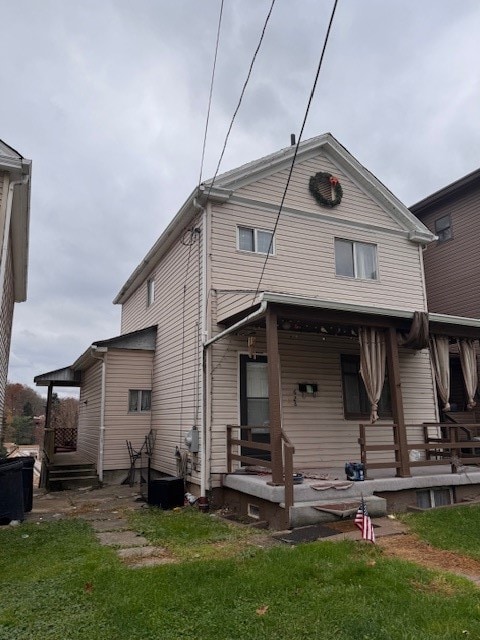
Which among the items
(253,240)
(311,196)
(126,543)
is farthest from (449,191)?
(126,543)

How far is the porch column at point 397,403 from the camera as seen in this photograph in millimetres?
7918

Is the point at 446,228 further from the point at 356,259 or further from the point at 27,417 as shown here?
the point at 27,417

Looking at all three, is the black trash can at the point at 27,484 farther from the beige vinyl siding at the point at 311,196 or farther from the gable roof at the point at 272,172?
the beige vinyl siding at the point at 311,196

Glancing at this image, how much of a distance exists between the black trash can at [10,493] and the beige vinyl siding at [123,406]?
11.5 feet

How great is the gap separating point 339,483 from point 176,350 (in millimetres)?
4818

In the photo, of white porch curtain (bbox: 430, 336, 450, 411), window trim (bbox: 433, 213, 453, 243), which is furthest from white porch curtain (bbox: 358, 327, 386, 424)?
window trim (bbox: 433, 213, 453, 243)

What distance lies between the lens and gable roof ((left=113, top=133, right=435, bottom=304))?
965 cm

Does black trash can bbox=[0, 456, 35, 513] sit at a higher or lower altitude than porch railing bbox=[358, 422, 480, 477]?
lower

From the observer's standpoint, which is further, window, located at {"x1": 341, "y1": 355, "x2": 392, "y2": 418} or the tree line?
the tree line

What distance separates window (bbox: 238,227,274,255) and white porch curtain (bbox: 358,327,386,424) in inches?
116

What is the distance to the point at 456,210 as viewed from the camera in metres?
14.3

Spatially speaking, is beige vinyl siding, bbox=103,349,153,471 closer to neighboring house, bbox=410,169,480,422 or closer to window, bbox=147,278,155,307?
window, bbox=147,278,155,307

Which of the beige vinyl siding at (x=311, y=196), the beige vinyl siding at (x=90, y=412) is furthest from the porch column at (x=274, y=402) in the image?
the beige vinyl siding at (x=90, y=412)

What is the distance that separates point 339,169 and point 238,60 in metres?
5.74
